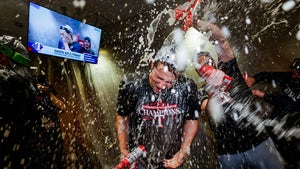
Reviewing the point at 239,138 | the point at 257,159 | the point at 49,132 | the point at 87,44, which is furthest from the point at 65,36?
the point at 257,159

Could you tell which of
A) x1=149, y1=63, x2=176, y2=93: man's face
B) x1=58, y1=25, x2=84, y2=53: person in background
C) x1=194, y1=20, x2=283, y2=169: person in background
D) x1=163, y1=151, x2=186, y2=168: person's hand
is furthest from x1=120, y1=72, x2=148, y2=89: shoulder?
x1=58, y1=25, x2=84, y2=53: person in background

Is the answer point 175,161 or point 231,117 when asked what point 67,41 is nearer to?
point 175,161

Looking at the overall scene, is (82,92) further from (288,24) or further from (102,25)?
(288,24)

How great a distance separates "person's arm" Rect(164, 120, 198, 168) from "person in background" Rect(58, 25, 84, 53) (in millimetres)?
3867

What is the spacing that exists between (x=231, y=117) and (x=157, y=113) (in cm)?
92

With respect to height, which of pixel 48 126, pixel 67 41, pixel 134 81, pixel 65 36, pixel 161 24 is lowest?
pixel 48 126

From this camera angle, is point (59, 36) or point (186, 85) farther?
point (59, 36)

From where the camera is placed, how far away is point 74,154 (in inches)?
270

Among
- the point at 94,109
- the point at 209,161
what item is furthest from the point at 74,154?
the point at 209,161

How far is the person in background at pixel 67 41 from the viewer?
5.53 metres

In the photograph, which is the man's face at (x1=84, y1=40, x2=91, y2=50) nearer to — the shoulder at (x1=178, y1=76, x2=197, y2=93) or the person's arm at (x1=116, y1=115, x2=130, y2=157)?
the person's arm at (x1=116, y1=115, x2=130, y2=157)

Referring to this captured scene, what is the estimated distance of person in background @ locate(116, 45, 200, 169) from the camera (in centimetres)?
278

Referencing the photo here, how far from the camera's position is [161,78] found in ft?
9.38

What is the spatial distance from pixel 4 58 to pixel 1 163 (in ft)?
4.17
